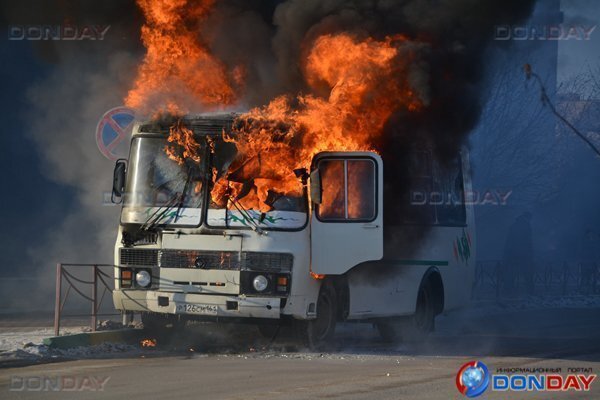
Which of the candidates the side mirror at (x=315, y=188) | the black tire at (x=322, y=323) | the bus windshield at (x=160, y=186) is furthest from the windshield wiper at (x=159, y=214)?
the black tire at (x=322, y=323)

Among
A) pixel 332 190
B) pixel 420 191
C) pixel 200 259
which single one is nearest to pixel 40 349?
pixel 200 259

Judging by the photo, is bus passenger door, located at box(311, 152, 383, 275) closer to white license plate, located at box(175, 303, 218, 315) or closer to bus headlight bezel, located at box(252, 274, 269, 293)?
bus headlight bezel, located at box(252, 274, 269, 293)

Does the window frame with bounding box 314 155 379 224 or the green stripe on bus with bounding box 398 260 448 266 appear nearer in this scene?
the window frame with bounding box 314 155 379 224

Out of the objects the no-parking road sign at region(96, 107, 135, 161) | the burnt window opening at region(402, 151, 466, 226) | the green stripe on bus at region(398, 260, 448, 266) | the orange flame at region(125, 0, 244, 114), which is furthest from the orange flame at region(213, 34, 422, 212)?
the no-parking road sign at region(96, 107, 135, 161)

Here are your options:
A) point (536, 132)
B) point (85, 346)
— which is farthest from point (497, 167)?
point (85, 346)

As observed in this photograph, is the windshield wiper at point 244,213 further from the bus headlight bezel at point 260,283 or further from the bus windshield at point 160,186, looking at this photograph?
the bus headlight bezel at point 260,283

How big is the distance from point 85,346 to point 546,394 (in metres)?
6.01

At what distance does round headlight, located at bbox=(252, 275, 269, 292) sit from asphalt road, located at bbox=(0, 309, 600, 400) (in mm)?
872

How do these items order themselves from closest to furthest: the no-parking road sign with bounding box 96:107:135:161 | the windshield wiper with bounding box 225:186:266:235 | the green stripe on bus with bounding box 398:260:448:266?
the windshield wiper with bounding box 225:186:266:235, the green stripe on bus with bounding box 398:260:448:266, the no-parking road sign with bounding box 96:107:135:161

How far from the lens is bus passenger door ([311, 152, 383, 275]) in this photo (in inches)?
528

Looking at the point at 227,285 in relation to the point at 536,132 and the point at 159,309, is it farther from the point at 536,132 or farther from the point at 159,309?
the point at 536,132

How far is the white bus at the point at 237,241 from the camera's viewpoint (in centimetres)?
1324

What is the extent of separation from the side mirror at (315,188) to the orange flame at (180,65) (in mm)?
2881

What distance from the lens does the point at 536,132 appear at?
35.3 meters
